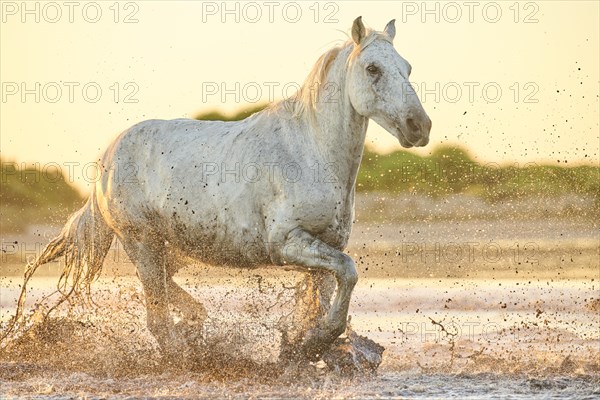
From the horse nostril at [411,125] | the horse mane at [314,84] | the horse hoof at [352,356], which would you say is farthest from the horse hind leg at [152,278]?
the horse nostril at [411,125]

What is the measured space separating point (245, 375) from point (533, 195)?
13.7 metres

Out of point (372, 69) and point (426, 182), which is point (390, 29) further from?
point (426, 182)

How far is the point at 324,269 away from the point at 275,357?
105 centimetres

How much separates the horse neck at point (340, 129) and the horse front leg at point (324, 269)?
0.48m

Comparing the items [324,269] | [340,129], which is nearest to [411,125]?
[340,129]

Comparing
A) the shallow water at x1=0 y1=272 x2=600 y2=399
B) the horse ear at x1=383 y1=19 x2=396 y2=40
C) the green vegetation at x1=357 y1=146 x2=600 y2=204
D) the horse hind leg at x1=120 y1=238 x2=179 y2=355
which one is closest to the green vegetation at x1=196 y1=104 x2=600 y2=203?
the green vegetation at x1=357 y1=146 x2=600 y2=204

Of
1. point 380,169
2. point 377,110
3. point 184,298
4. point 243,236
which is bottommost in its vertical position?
point 380,169

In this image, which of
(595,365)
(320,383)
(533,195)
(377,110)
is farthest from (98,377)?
(533,195)

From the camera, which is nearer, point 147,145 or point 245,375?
point 245,375

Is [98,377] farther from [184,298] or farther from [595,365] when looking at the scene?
[595,365]

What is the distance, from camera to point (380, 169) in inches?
947

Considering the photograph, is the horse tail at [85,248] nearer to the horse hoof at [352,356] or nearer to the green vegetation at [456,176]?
the horse hoof at [352,356]

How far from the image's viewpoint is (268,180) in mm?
7980

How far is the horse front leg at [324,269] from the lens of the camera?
25.1 feet
